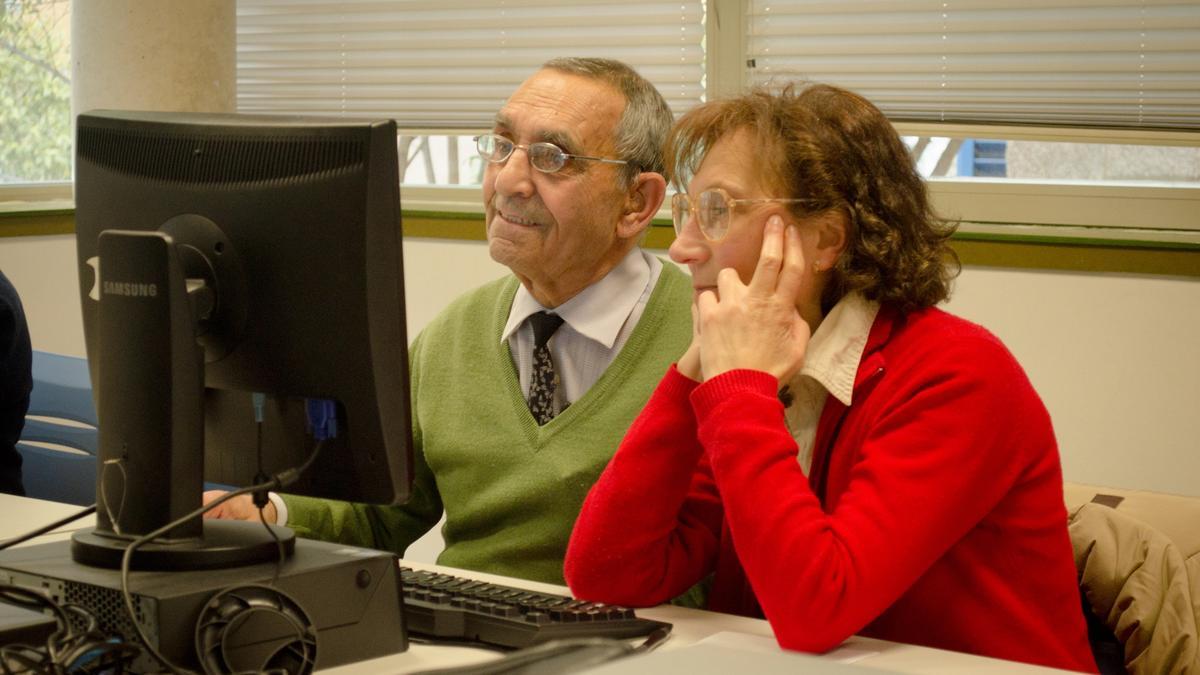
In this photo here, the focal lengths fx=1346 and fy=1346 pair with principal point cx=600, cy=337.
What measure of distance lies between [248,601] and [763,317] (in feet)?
2.13

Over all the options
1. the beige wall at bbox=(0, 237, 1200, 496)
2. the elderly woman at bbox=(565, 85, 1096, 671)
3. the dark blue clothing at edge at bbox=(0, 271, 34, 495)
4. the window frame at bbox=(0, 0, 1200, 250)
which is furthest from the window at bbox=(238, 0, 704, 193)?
the elderly woman at bbox=(565, 85, 1096, 671)

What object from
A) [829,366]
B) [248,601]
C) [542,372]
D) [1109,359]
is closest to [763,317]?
[829,366]

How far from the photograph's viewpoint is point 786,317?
1.55 meters

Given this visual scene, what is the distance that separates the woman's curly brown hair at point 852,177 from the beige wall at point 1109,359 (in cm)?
155

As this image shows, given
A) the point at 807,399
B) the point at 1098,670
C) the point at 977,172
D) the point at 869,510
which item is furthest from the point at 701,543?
the point at 977,172

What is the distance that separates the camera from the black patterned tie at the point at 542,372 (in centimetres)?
198

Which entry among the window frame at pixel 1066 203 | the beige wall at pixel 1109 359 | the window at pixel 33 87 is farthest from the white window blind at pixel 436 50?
the beige wall at pixel 1109 359

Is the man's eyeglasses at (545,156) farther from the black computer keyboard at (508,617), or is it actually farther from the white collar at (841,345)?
the black computer keyboard at (508,617)

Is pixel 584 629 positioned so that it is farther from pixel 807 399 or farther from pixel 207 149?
pixel 207 149

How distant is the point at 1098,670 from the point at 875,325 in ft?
1.69

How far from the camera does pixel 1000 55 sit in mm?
3207

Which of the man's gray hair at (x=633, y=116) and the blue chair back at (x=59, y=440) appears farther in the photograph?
the blue chair back at (x=59, y=440)

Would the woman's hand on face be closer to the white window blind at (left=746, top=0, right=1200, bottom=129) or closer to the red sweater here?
the red sweater

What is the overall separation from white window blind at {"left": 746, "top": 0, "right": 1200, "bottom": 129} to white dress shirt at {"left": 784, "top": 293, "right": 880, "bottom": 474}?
1.58 m
